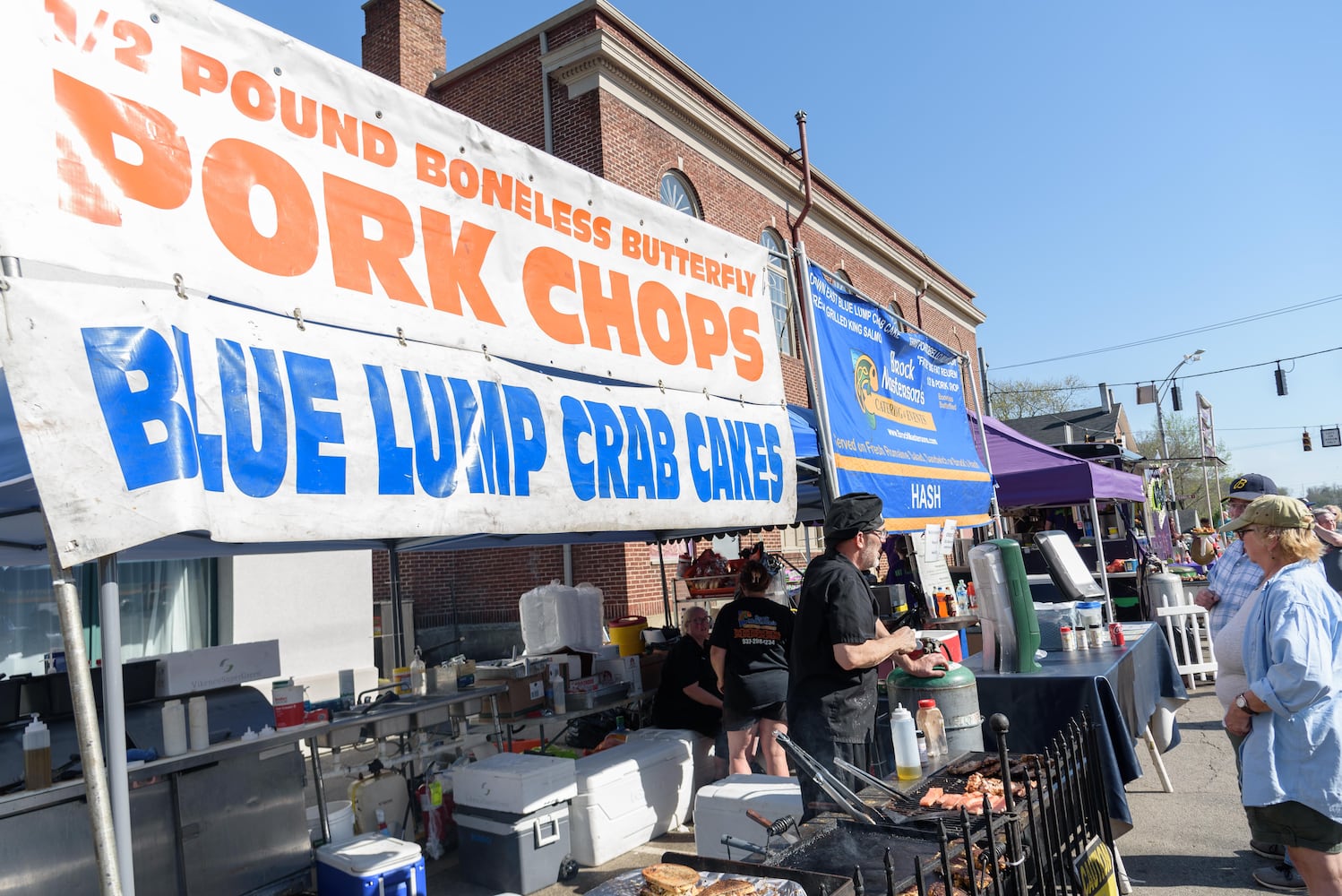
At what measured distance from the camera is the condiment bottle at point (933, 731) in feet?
12.3

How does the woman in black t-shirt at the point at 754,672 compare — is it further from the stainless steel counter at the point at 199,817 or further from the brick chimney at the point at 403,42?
the brick chimney at the point at 403,42

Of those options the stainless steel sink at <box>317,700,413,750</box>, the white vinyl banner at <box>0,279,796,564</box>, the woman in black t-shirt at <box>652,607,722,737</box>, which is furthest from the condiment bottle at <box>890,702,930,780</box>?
the stainless steel sink at <box>317,700,413,750</box>

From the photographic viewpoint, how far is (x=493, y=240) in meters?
3.90

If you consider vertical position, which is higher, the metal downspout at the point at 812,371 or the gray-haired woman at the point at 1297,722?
the metal downspout at the point at 812,371

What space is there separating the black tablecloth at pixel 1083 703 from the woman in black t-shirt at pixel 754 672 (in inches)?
50.2

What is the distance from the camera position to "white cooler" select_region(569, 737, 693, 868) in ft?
18.2

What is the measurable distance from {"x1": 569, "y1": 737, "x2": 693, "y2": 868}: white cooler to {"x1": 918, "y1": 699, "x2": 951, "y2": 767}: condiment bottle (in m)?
2.61

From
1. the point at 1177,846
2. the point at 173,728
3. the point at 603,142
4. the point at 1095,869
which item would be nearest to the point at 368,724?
the point at 173,728

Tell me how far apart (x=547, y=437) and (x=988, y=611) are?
288 centimetres

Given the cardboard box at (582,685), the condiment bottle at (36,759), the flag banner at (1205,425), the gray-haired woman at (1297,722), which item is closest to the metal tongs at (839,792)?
the gray-haired woman at (1297,722)

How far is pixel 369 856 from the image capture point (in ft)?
15.4

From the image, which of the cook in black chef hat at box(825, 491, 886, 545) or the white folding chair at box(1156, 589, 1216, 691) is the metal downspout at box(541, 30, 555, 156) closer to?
the white folding chair at box(1156, 589, 1216, 691)

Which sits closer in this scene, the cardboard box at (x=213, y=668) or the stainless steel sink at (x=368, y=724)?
the cardboard box at (x=213, y=668)

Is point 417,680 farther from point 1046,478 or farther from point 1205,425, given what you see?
point 1205,425
